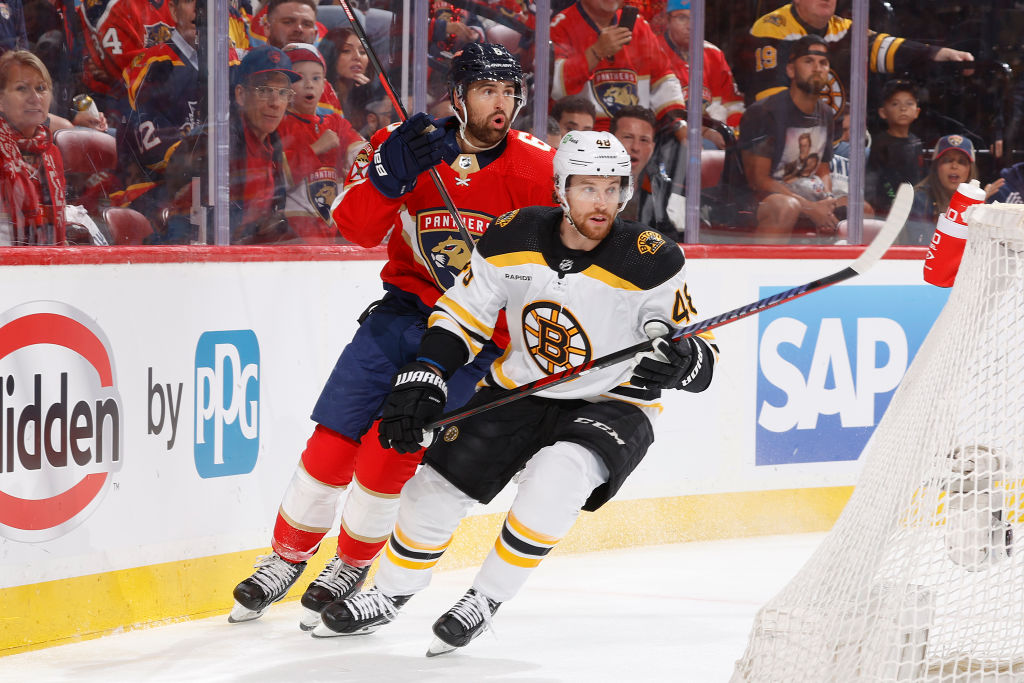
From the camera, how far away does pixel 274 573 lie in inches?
126

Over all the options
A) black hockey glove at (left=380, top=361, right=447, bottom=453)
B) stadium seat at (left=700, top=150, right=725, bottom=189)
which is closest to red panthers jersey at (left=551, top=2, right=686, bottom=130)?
stadium seat at (left=700, top=150, right=725, bottom=189)

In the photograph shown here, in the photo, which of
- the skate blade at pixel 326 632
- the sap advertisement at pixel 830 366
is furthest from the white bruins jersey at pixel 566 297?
the sap advertisement at pixel 830 366

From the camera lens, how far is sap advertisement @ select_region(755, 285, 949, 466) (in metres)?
4.55

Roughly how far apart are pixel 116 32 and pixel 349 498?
1.27 meters

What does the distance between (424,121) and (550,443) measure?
743 millimetres

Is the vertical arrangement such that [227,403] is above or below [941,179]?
below

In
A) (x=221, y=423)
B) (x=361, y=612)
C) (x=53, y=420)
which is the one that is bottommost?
(x=361, y=612)

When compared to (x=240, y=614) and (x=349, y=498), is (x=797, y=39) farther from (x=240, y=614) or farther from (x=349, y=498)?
(x=240, y=614)

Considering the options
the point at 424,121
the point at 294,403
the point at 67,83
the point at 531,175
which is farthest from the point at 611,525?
the point at 67,83

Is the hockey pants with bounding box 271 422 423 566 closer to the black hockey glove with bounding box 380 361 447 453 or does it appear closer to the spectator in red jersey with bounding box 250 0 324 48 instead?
the black hockey glove with bounding box 380 361 447 453

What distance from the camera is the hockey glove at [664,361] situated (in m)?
2.68

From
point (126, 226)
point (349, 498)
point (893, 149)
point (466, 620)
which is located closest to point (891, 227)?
point (466, 620)

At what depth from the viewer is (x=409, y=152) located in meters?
2.92

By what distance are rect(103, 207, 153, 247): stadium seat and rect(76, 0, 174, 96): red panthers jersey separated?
0.97 ft
